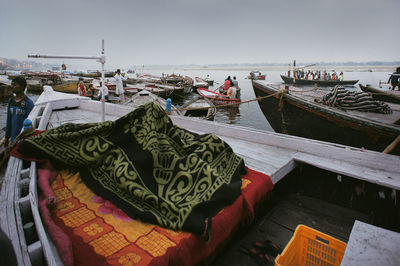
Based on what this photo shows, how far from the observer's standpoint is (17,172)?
2.21 meters

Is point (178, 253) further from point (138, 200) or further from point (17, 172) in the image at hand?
point (17, 172)

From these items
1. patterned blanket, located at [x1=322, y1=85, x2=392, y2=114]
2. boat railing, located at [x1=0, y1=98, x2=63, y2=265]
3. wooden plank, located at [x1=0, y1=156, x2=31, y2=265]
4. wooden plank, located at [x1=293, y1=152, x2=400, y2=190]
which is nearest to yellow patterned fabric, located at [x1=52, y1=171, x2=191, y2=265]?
boat railing, located at [x1=0, y1=98, x2=63, y2=265]

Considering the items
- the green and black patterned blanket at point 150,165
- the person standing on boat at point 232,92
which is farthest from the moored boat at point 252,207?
the person standing on boat at point 232,92

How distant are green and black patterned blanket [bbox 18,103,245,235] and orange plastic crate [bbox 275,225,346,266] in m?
0.72

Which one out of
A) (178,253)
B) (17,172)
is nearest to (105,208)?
(178,253)

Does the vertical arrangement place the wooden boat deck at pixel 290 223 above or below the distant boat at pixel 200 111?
below

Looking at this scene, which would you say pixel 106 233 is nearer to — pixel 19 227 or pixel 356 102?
pixel 19 227

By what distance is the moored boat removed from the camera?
149 cm

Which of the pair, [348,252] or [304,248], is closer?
[348,252]

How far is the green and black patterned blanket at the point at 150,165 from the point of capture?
1.93m

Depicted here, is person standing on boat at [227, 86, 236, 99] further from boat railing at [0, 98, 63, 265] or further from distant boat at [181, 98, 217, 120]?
boat railing at [0, 98, 63, 265]

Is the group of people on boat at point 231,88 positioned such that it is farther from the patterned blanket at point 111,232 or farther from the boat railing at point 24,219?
the boat railing at point 24,219

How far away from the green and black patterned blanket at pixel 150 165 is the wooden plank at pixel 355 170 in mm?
1210

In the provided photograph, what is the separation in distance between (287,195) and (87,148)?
3048mm
